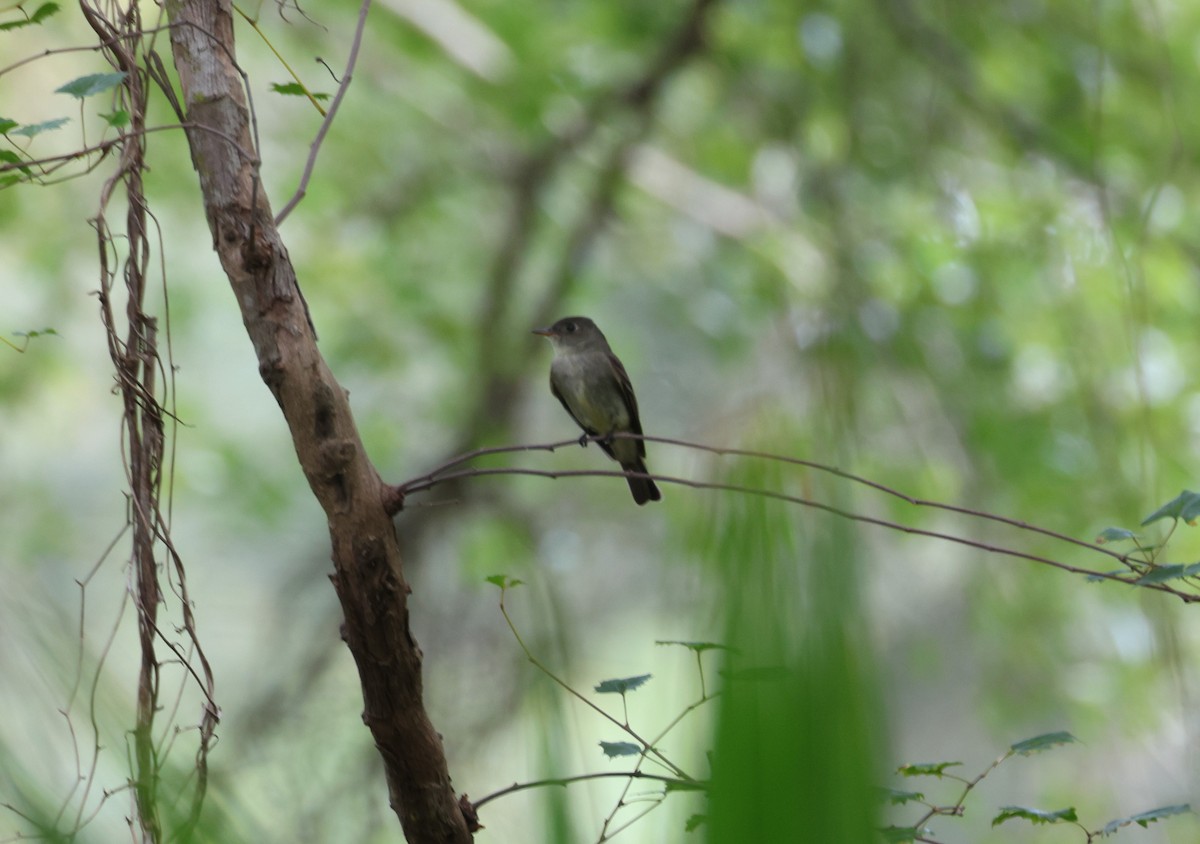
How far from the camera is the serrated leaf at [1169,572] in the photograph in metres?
1.52

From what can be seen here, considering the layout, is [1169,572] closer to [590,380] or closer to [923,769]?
[923,769]

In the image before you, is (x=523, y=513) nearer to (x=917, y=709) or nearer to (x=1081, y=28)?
(x=1081, y=28)

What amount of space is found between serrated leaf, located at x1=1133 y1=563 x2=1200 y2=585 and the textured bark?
1.00 m

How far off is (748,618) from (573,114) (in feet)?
19.1

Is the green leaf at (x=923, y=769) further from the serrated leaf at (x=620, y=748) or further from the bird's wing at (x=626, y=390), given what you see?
the bird's wing at (x=626, y=390)

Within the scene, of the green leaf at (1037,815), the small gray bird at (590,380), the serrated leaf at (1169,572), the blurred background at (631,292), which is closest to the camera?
the serrated leaf at (1169,572)

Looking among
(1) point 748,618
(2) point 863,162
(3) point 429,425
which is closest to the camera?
(1) point 748,618

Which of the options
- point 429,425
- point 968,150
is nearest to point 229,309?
point 429,425

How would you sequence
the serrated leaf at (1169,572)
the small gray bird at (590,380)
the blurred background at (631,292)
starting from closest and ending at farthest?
the serrated leaf at (1169,572) → the small gray bird at (590,380) → the blurred background at (631,292)

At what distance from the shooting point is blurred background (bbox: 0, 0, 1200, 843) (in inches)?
199

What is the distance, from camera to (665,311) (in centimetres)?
749

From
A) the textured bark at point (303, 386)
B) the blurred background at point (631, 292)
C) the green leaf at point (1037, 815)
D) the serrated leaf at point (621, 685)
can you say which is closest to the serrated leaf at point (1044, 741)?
the green leaf at point (1037, 815)

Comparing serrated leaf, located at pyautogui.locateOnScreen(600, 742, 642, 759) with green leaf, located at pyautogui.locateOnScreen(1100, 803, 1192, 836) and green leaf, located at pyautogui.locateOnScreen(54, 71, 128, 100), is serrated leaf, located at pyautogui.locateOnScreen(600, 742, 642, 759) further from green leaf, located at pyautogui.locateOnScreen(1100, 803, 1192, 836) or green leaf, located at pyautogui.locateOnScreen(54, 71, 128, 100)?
green leaf, located at pyautogui.locateOnScreen(54, 71, 128, 100)

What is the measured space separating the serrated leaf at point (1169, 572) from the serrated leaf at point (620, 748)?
713 mm
